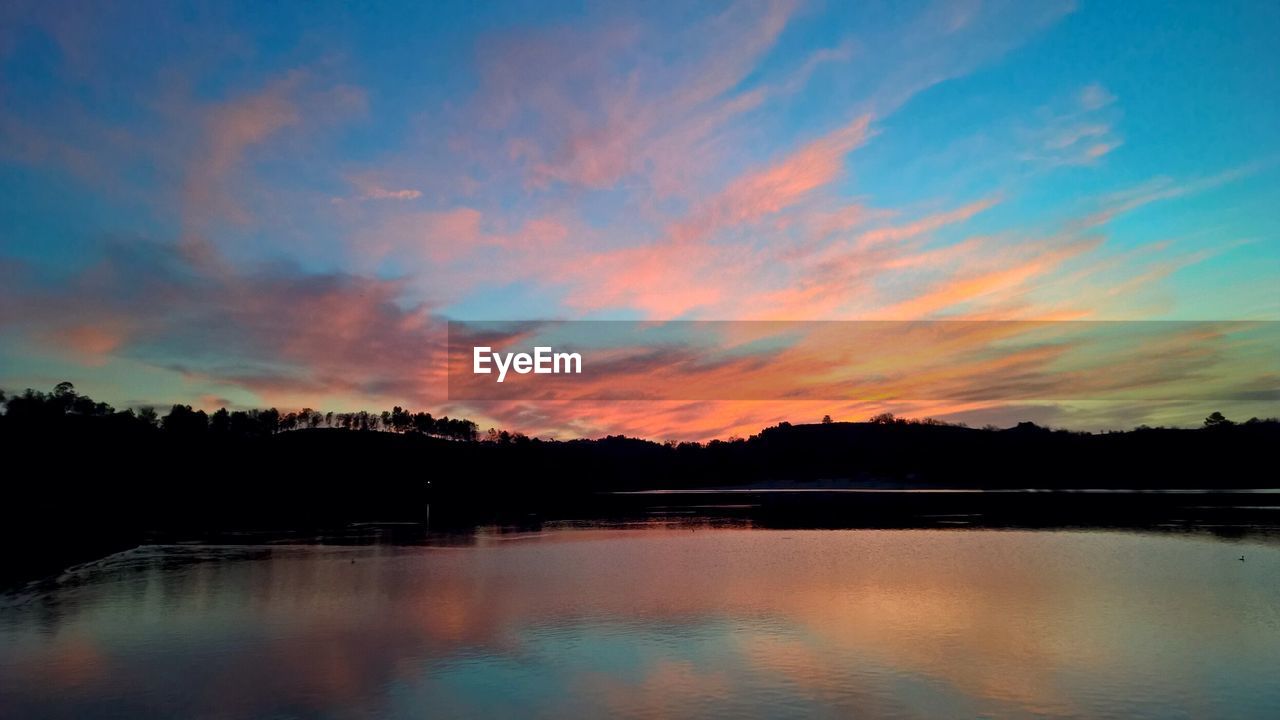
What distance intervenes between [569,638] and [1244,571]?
1201 inches

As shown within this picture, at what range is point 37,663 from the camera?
1975cm

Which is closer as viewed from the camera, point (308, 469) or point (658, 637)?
point (658, 637)

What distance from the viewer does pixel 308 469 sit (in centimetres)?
15550

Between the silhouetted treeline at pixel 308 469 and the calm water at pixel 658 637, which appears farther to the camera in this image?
the silhouetted treeline at pixel 308 469

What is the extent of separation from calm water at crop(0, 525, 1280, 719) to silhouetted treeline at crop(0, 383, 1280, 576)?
31429mm

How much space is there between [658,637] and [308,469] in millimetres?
150658

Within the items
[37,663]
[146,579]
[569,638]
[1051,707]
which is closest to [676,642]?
[569,638]

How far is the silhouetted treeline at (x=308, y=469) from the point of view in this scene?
81625mm

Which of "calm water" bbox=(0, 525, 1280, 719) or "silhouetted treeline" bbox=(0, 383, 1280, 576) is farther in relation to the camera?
"silhouetted treeline" bbox=(0, 383, 1280, 576)

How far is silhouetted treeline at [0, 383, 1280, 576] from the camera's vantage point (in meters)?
81.6

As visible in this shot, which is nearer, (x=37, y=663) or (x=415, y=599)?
(x=37, y=663)

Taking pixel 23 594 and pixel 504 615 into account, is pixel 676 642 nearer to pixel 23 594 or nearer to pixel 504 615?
pixel 504 615

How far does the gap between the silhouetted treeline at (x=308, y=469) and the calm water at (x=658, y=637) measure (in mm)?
31429

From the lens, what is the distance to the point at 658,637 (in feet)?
72.4
